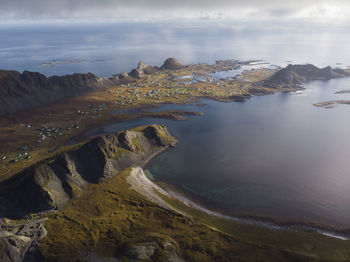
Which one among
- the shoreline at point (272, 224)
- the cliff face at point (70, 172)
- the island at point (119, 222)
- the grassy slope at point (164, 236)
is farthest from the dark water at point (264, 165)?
the cliff face at point (70, 172)

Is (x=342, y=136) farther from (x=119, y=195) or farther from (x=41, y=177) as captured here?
(x=41, y=177)

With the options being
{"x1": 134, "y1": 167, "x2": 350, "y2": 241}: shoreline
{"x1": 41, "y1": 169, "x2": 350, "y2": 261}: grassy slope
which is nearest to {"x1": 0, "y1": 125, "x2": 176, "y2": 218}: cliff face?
{"x1": 41, "y1": 169, "x2": 350, "y2": 261}: grassy slope

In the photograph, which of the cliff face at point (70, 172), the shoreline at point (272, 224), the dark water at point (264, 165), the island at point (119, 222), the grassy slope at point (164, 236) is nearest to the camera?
the grassy slope at point (164, 236)

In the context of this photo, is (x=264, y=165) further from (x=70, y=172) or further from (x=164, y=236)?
(x=70, y=172)

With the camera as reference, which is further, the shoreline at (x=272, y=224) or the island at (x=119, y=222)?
the shoreline at (x=272, y=224)

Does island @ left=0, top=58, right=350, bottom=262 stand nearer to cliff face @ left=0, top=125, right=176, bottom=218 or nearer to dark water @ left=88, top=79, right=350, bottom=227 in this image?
cliff face @ left=0, top=125, right=176, bottom=218

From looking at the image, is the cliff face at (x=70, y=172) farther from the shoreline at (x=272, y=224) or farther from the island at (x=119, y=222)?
the shoreline at (x=272, y=224)
